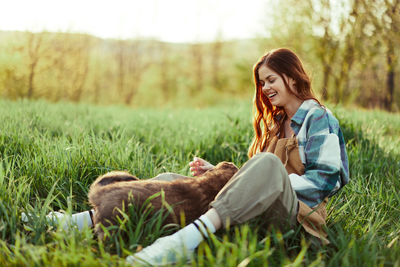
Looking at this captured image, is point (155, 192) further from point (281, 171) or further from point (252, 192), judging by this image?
point (281, 171)

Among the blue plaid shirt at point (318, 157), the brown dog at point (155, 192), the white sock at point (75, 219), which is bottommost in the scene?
the white sock at point (75, 219)

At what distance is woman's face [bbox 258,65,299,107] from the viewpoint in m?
2.15

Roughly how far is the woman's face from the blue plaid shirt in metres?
0.21

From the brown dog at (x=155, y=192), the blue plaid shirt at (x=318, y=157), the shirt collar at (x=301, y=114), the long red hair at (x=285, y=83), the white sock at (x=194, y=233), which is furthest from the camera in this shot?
the long red hair at (x=285, y=83)

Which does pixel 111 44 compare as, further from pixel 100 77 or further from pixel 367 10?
pixel 367 10

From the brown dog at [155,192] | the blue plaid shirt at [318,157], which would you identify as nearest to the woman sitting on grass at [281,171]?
the blue plaid shirt at [318,157]

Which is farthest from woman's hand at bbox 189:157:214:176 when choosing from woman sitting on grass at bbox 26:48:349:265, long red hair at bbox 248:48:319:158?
Answer: long red hair at bbox 248:48:319:158

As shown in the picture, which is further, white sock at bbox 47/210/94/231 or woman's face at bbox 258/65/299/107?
woman's face at bbox 258/65/299/107

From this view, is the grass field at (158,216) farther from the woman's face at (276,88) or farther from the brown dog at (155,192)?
the woman's face at (276,88)

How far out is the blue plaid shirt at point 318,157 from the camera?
176 cm

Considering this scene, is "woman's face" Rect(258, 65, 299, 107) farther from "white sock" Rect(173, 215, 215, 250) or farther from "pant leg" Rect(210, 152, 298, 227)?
Answer: "white sock" Rect(173, 215, 215, 250)

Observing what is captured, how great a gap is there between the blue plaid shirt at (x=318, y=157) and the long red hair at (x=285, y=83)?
226 mm

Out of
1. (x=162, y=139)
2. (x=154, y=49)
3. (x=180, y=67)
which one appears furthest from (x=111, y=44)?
(x=162, y=139)

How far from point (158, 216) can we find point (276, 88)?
1.16 m
